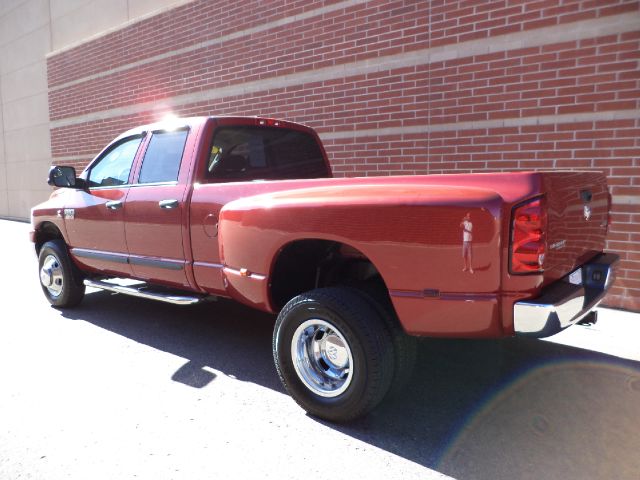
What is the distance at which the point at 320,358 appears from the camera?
312 cm

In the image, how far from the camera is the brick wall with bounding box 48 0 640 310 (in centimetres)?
515

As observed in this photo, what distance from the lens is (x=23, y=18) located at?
1608 centimetres

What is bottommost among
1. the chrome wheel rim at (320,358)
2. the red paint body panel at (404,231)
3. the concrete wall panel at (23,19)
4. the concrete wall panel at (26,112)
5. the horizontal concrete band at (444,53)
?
the chrome wheel rim at (320,358)

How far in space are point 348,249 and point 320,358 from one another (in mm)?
711

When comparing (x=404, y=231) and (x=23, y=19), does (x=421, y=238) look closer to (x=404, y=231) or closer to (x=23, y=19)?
(x=404, y=231)

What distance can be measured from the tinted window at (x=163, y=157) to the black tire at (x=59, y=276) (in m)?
1.60

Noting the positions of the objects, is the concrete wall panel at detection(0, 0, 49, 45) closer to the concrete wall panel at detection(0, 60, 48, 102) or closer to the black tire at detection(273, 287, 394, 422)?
the concrete wall panel at detection(0, 60, 48, 102)

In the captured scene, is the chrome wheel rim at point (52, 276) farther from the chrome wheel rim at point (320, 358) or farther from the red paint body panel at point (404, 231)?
the chrome wheel rim at point (320, 358)

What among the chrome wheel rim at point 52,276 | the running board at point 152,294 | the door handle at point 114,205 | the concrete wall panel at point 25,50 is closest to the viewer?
the running board at point 152,294

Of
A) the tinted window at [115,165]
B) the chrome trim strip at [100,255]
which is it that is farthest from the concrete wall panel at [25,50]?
the chrome trim strip at [100,255]

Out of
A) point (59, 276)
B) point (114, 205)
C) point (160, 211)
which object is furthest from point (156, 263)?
point (59, 276)

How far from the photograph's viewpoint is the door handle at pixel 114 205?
4617 millimetres

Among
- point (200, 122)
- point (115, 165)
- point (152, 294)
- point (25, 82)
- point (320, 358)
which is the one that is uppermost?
point (25, 82)

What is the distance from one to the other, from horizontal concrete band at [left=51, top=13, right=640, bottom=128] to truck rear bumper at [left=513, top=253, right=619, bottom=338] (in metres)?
3.33
